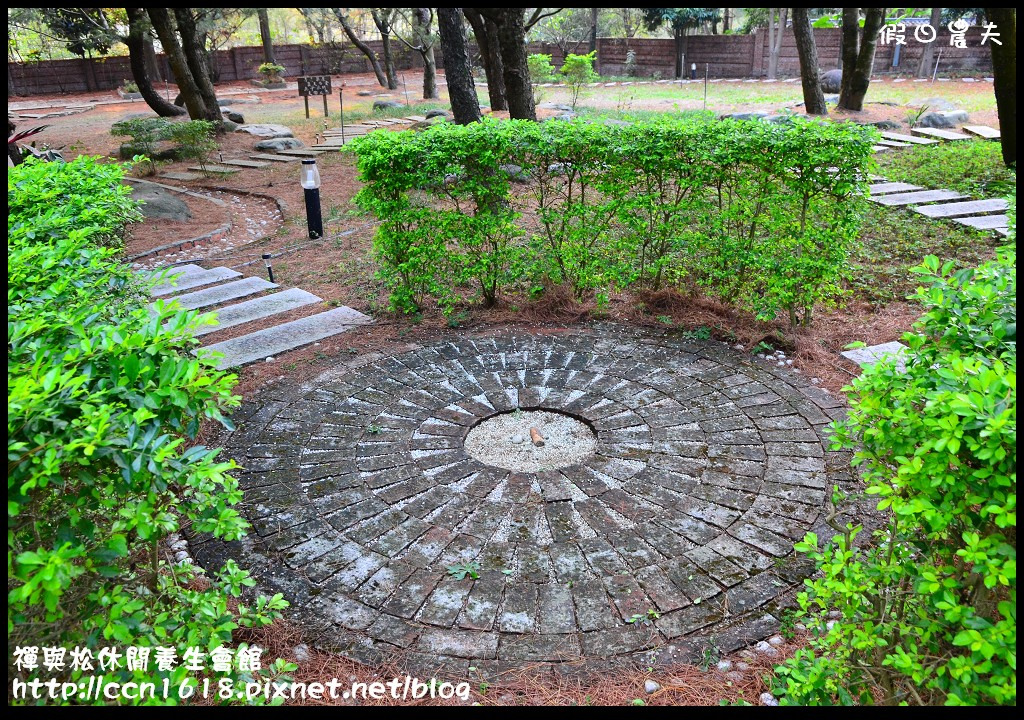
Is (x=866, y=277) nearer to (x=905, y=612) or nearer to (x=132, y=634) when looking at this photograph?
(x=905, y=612)

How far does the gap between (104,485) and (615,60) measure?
3164cm

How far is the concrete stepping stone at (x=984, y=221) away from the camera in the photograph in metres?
7.44

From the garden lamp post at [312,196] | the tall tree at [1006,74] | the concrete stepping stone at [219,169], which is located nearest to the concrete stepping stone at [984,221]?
the tall tree at [1006,74]

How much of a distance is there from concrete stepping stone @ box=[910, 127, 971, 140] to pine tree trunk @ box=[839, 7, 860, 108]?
6.24ft

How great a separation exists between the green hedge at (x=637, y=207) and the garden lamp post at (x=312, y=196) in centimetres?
271

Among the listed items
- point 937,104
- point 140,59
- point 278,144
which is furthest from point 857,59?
point 140,59

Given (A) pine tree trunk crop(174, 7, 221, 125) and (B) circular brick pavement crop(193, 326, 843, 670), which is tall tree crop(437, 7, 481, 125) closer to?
(B) circular brick pavement crop(193, 326, 843, 670)

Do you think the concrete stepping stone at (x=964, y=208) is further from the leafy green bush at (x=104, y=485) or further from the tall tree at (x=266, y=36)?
the tall tree at (x=266, y=36)

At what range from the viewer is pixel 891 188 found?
9.20 metres

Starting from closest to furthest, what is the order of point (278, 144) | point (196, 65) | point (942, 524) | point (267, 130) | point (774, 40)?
point (942, 524)
point (278, 144)
point (196, 65)
point (267, 130)
point (774, 40)

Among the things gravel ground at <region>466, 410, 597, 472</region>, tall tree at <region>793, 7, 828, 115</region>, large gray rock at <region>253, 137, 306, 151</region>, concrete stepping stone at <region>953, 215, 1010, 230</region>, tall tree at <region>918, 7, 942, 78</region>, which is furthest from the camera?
tall tree at <region>918, 7, 942, 78</region>

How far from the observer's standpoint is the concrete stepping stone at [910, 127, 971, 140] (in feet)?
39.2

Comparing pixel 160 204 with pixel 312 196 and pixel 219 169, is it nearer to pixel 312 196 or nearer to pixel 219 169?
pixel 312 196

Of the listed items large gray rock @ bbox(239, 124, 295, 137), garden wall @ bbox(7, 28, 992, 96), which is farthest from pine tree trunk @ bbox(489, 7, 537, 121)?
garden wall @ bbox(7, 28, 992, 96)
